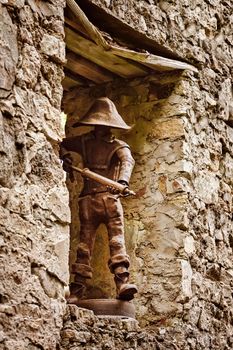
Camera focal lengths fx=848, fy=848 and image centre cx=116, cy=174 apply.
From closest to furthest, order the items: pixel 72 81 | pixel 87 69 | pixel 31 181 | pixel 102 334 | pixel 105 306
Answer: pixel 31 181, pixel 102 334, pixel 105 306, pixel 87 69, pixel 72 81

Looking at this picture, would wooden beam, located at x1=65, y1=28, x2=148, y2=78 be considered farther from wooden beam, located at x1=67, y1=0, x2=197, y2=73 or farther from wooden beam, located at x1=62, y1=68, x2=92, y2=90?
wooden beam, located at x1=62, y1=68, x2=92, y2=90

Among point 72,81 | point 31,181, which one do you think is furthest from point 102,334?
point 72,81

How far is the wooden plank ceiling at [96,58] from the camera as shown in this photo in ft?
13.2

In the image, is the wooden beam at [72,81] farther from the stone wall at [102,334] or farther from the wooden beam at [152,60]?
the stone wall at [102,334]

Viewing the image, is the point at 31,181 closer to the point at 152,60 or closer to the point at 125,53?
the point at 125,53

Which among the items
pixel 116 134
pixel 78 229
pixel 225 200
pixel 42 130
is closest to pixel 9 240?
pixel 42 130

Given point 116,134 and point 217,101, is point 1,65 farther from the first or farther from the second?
point 217,101

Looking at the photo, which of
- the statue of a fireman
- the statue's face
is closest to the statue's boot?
the statue of a fireman

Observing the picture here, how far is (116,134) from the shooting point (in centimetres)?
477

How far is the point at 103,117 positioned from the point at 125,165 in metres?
0.27

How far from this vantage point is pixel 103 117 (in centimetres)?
423

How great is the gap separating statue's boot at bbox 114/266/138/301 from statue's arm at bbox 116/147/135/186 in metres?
0.42

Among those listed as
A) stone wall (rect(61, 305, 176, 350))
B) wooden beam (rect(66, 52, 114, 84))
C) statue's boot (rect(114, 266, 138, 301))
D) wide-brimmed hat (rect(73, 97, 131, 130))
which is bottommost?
stone wall (rect(61, 305, 176, 350))

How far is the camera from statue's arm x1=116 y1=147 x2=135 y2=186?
4.09m
